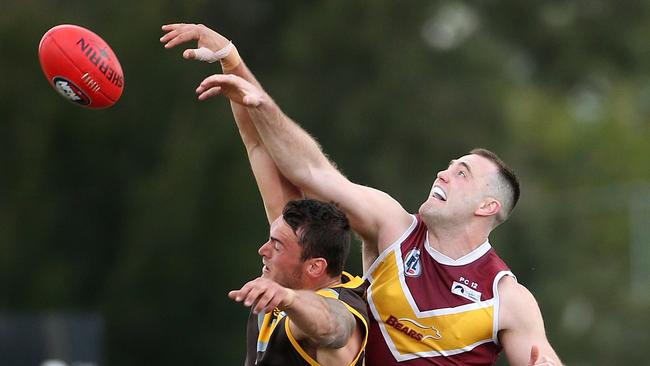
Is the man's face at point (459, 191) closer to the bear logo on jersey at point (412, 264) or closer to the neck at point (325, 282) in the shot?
the bear logo on jersey at point (412, 264)

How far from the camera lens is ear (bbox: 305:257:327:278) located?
25.1ft

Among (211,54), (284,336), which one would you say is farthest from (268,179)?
(284,336)

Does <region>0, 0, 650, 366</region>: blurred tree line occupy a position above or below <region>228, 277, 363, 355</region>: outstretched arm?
below

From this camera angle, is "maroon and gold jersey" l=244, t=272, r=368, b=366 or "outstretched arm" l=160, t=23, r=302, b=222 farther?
"outstretched arm" l=160, t=23, r=302, b=222

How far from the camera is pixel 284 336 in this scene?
765cm

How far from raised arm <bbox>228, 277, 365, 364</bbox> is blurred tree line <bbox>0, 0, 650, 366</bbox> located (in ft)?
54.0

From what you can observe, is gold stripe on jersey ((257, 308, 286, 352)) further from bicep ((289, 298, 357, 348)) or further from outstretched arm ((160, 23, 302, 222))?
outstretched arm ((160, 23, 302, 222))

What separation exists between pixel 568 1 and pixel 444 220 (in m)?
26.9

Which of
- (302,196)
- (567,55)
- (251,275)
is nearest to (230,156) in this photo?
(251,275)

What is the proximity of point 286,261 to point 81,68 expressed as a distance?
1.88 m

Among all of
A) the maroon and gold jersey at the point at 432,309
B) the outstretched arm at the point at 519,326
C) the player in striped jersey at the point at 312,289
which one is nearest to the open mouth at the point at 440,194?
the maroon and gold jersey at the point at 432,309

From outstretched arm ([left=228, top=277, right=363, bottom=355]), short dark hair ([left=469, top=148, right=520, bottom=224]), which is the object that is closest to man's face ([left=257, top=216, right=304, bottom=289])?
outstretched arm ([left=228, top=277, right=363, bottom=355])

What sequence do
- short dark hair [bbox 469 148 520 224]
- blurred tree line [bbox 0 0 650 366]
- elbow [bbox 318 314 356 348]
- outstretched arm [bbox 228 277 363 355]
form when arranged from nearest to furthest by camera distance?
outstretched arm [bbox 228 277 363 355] < elbow [bbox 318 314 356 348] < short dark hair [bbox 469 148 520 224] < blurred tree line [bbox 0 0 650 366]

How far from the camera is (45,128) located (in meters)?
24.9
